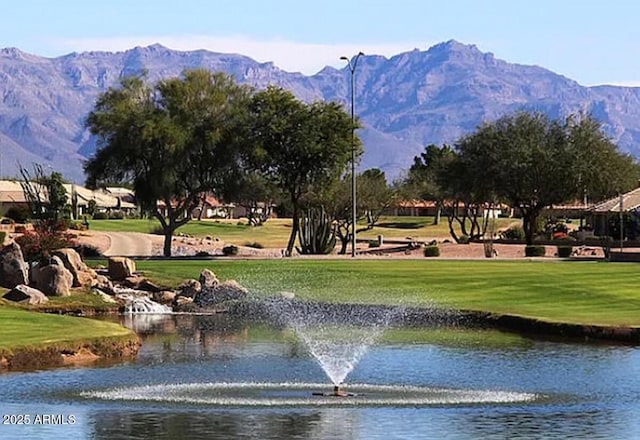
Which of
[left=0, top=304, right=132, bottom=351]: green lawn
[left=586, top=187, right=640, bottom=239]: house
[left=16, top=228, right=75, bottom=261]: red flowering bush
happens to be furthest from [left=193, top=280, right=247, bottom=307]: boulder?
[left=586, top=187, right=640, bottom=239]: house

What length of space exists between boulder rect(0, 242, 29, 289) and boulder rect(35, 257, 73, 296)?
714 mm

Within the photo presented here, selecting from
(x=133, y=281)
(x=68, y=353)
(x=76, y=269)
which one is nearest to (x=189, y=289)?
(x=133, y=281)

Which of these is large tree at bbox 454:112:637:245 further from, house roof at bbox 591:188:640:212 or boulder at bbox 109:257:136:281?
boulder at bbox 109:257:136:281

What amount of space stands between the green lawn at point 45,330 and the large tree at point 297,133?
A: 45976mm

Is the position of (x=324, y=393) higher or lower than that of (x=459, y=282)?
lower

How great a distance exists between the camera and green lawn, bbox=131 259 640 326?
5322 centimetres

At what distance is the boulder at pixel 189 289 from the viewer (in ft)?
205

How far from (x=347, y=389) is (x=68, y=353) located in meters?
9.31

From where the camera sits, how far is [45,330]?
41844 mm

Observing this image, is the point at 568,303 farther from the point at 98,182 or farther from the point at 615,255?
the point at 98,182

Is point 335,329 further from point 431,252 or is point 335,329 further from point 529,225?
point 529,225

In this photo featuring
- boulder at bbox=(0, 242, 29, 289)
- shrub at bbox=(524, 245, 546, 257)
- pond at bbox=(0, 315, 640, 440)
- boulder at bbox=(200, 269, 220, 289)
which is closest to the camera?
pond at bbox=(0, 315, 640, 440)

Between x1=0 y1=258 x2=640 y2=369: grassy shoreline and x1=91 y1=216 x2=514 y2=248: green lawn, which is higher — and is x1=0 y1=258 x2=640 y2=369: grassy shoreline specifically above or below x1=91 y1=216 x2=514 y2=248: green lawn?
below

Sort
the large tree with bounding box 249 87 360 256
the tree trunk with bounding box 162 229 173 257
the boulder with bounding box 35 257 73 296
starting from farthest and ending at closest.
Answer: the large tree with bounding box 249 87 360 256
the tree trunk with bounding box 162 229 173 257
the boulder with bounding box 35 257 73 296
